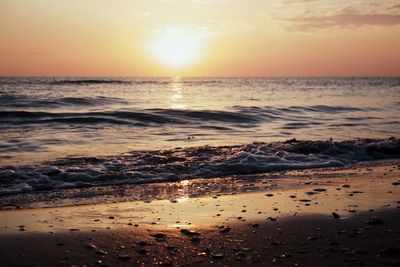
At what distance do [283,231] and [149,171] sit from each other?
4.80 m

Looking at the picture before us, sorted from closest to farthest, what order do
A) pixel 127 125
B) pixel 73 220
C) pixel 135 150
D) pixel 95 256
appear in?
pixel 95 256 → pixel 73 220 → pixel 135 150 → pixel 127 125

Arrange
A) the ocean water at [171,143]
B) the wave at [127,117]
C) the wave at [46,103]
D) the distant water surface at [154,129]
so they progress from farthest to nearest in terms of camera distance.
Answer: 1. the wave at [46,103]
2. the wave at [127,117]
3. the distant water surface at [154,129]
4. the ocean water at [171,143]

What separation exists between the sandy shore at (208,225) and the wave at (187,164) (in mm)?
814

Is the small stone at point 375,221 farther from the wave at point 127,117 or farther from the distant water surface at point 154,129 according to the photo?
the wave at point 127,117

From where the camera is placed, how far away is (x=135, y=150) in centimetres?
1272

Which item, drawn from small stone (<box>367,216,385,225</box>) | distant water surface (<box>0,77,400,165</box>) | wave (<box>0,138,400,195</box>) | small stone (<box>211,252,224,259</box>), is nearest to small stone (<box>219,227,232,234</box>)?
small stone (<box>211,252,224,259</box>)

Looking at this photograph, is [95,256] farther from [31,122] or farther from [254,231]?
[31,122]

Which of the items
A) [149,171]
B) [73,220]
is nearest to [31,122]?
[149,171]

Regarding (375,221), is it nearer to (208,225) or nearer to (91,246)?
(208,225)

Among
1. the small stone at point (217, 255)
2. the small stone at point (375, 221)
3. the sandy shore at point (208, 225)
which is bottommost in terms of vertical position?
the sandy shore at point (208, 225)

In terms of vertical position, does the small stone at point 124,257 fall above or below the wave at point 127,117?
above

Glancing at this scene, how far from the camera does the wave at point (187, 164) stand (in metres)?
8.63

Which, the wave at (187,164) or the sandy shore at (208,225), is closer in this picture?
the sandy shore at (208,225)

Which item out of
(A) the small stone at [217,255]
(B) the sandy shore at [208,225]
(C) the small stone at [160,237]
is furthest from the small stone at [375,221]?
(C) the small stone at [160,237]
